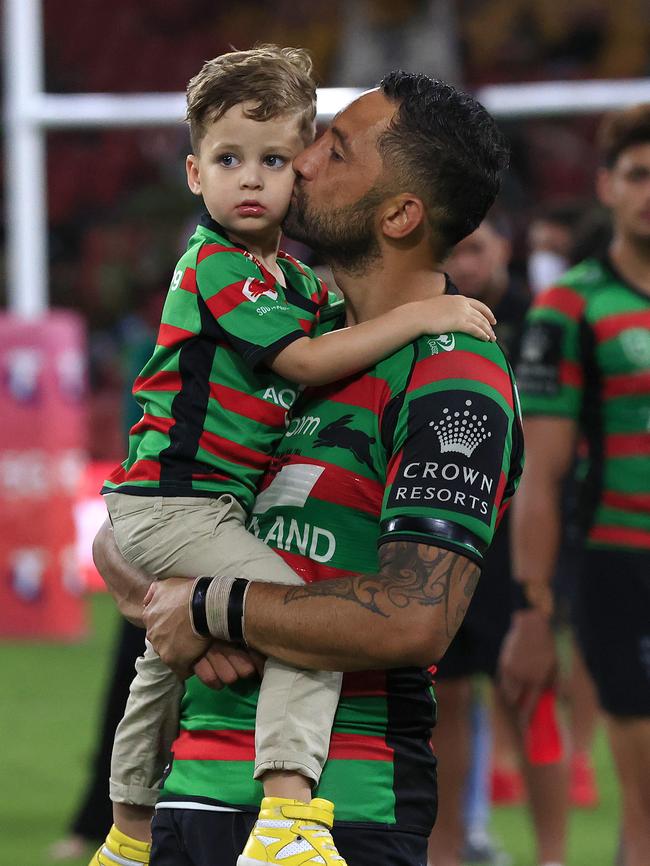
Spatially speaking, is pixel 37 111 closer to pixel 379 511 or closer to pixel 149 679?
pixel 149 679

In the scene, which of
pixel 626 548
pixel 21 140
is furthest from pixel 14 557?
pixel 626 548

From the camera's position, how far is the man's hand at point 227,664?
9.45 feet

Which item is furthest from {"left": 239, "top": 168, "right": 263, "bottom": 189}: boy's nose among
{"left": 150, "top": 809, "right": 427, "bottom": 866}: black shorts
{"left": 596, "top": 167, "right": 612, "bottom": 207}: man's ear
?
{"left": 596, "top": 167, "right": 612, "bottom": 207}: man's ear

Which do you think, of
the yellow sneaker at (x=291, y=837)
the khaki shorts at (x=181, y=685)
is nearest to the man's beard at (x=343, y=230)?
the khaki shorts at (x=181, y=685)

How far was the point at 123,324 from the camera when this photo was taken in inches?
730

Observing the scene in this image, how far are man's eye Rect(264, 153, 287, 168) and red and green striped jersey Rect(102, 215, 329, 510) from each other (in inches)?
9.3

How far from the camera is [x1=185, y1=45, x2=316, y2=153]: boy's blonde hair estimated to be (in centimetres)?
330

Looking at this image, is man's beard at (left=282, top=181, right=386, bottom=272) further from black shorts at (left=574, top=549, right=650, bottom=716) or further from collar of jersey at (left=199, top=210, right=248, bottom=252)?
black shorts at (left=574, top=549, right=650, bottom=716)

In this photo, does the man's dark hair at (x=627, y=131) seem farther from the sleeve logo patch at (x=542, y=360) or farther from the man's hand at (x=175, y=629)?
the man's hand at (x=175, y=629)

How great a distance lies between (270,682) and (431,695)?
0.34m

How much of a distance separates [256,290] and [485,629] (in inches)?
107

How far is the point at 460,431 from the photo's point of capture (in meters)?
A: 2.80

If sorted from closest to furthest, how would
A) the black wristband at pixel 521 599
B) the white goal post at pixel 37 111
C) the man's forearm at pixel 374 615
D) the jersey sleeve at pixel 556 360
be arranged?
1. the man's forearm at pixel 374 615
2. the jersey sleeve at pixel 556 360
3. the black wristband at pixel 521 599
4. the white goal post at pixel 37 111

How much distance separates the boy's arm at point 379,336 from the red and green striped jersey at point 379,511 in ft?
0.08
